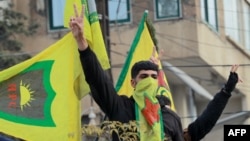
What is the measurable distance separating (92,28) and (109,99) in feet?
3.34

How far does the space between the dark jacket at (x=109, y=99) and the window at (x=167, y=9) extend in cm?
1415

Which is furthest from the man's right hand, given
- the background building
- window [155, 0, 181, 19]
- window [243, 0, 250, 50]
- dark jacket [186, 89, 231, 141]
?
window [243, 0, 250, 50]

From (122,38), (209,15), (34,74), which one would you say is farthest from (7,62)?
(34,74)

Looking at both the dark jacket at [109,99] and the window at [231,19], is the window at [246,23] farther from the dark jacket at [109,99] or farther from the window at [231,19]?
the dark jacket at [109,99]

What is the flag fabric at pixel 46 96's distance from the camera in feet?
22.8

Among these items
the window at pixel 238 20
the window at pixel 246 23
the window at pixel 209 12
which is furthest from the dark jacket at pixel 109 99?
the window at pixel 246 23

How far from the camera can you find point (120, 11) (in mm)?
21125

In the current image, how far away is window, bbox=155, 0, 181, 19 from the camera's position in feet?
67.3

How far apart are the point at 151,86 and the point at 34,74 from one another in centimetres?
156

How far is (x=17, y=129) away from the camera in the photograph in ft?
23.4

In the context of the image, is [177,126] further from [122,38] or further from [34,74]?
[122,38]

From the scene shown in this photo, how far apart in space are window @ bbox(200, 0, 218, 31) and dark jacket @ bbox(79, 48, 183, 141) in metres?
14.5

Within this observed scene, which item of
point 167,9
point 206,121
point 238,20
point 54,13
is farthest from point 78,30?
point 238,20

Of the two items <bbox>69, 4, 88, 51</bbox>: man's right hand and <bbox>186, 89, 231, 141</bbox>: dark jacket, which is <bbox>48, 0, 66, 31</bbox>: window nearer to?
<bbox>186, 89, 231, 141</bbox>: dark jacket
